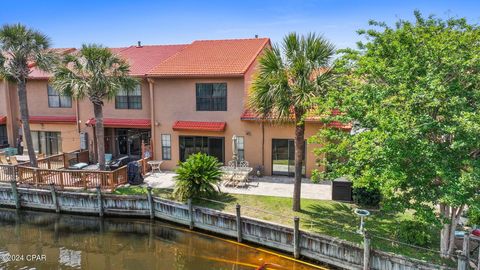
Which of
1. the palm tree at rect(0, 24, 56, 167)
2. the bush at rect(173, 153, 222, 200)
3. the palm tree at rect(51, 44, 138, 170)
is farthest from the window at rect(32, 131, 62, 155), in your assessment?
the bush at rect(173, 153, 222, 200)

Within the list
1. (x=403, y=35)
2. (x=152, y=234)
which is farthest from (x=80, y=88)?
(x=403, y=35)

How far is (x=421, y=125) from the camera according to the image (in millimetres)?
9570

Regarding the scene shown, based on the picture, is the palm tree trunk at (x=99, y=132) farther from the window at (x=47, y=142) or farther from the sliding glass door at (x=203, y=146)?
the window at (x=47, y=142)

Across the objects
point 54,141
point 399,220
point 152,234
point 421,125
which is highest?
point 421,125

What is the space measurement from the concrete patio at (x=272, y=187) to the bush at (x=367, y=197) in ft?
5.13

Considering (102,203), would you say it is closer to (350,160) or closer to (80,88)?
(80,88)

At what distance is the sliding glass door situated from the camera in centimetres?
2198

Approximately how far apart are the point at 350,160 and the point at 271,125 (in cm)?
914

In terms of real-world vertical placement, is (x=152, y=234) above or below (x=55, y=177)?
below

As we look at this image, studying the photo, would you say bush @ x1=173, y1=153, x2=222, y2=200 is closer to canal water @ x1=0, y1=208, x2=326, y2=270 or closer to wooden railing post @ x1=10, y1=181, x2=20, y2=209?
canal water @ x1=0, y1=208, x2=326, y2=270

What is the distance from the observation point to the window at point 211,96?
2147 cm

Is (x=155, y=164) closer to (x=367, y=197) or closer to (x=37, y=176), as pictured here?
(x=37, y=176)

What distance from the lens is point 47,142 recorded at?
25.9m

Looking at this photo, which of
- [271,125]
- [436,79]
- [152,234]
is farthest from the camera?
[271,125]
